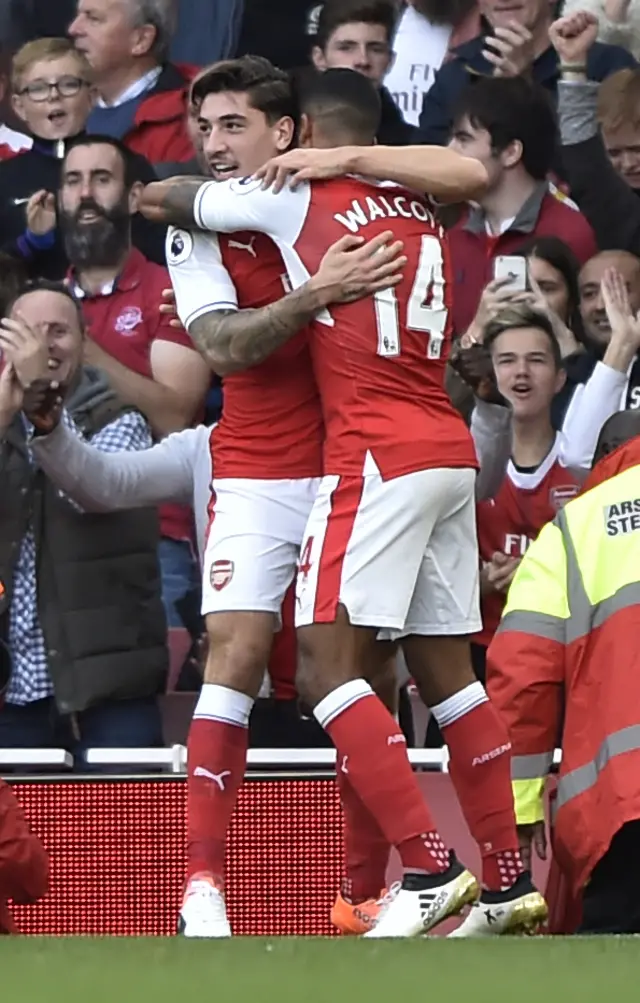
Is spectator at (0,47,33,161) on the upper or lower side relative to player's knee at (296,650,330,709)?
upper

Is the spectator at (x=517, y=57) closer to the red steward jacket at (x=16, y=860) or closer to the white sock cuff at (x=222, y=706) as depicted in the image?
the white sock cuff at (x=222, y=706)

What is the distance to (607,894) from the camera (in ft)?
12.2

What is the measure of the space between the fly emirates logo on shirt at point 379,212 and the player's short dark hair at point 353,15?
2.63 m

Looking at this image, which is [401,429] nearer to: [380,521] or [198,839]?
[380,521]

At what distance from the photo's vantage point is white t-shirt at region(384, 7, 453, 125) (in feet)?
22.5

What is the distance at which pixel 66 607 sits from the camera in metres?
5.84

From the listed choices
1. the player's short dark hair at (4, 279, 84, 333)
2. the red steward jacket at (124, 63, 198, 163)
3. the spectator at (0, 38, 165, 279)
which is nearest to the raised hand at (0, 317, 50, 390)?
the player's short dark hair at (4, 279, 84, 333)

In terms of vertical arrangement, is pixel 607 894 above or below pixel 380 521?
below

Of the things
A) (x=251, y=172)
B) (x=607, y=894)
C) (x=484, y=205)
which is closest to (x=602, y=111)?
(x=484, y=205)

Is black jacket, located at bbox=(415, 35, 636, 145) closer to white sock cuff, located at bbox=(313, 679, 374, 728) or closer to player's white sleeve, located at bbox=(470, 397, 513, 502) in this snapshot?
player's white sleeve, located at bbox=(470, 397, 513, 502)

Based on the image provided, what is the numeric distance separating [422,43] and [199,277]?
2748 millimetres

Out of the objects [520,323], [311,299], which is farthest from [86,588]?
[311,299]

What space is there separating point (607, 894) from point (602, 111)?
3778mm

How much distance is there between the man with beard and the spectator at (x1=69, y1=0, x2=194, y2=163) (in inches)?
3.9
